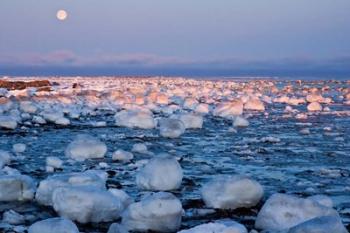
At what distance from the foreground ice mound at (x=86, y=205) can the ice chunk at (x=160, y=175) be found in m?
0.85

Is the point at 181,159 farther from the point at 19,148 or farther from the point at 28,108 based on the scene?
the point at 28,108

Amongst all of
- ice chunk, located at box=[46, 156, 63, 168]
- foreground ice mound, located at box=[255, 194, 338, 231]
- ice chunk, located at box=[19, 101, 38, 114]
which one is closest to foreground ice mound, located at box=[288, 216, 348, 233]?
foreground ice mound, located at box=[255, 194, 338, 231]

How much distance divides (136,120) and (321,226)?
22.5 feet

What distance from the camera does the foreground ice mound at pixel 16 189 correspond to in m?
4.23

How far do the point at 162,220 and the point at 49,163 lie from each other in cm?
245

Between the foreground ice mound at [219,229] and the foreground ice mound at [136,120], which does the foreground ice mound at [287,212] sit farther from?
the foreground ice mound at [136,120]

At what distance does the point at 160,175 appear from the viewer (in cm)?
465

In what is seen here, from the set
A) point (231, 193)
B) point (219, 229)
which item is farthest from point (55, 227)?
point (231, 193)

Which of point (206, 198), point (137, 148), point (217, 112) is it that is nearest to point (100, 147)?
point (137, 148)

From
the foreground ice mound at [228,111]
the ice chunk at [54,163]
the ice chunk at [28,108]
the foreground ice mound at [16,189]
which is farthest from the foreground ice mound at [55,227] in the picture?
the ice chunk at [28,108]

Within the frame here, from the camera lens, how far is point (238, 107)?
12.3 metres

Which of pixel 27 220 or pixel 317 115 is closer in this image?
pixel 27 220

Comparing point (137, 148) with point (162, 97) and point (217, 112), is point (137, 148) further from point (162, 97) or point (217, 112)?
point (162, 97)

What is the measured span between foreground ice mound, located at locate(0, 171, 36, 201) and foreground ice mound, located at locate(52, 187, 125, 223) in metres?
0.58
